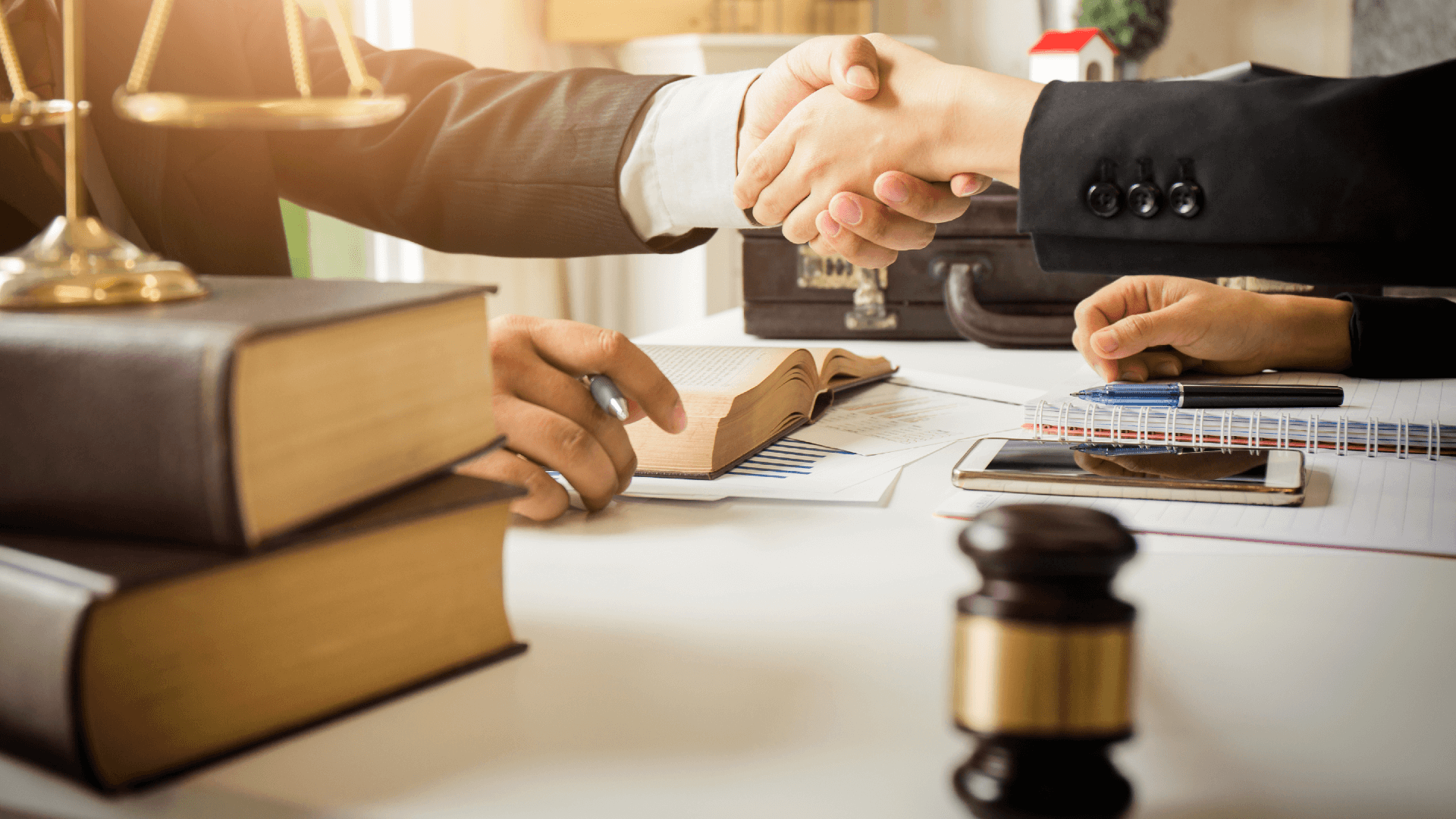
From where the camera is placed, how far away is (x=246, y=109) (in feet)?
1.46

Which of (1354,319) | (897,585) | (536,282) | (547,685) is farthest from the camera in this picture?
(536,282)

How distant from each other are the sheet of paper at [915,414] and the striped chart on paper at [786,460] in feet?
0.06

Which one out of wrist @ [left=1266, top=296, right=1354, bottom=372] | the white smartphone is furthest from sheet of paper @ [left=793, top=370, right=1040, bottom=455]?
wrist @ [left=1266, top=296, right=1354, bottom=372]

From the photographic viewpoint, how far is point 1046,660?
1.12 ft

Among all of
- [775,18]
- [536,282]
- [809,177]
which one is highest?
[775,18]

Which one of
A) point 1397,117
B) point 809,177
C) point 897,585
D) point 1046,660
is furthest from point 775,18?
point 1046,660

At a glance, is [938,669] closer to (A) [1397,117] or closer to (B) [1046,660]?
(B) [1046,660]

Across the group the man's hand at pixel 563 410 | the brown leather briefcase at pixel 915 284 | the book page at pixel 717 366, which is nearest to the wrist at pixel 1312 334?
the brown leather briefcase at pixel 915 284

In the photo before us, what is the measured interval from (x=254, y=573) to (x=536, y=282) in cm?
261

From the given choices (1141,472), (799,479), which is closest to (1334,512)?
(1141,472)

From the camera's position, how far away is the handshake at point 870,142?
1.05 m

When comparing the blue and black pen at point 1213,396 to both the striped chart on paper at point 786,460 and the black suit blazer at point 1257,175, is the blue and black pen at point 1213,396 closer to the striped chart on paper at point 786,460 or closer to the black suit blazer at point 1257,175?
the black suit blazer at point 1257,175

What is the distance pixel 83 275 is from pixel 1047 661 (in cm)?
38

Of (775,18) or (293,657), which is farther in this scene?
(775,18)
